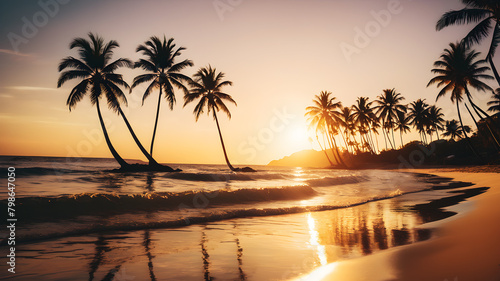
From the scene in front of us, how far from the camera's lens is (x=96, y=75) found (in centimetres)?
2900

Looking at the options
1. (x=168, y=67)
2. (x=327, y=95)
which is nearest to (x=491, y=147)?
(x=327, y=95)

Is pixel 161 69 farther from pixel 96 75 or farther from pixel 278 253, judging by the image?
pixel 278 253

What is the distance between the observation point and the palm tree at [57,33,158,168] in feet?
91.4

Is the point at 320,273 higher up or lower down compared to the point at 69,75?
lower down

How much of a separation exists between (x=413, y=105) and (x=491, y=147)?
67.3 ft

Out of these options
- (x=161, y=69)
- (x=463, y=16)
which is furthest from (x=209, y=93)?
(x=463, y=16)

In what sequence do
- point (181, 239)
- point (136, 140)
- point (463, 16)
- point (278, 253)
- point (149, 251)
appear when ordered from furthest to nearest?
point (136, 140), point (463, 16), point (181, 239), point (149, 251), point (278, 253)

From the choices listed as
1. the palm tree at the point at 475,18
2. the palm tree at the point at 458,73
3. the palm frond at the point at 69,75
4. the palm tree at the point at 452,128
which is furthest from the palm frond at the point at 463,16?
the palm tree at the point at 452,128

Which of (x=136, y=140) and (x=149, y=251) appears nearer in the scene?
(x=149, y=251)

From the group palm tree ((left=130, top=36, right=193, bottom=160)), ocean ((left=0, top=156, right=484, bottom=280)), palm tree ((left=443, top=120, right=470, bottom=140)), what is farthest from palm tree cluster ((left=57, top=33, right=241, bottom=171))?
palm tree ((left=443, top=120, right=470, bottom=140))

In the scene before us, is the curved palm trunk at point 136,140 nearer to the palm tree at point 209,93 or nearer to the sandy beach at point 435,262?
the palm tree at point 209,93

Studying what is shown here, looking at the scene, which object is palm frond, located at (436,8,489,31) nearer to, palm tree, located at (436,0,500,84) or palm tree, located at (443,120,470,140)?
palm tree, located at (436,0,500,84)

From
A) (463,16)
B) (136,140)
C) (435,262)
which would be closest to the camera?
(435,262)

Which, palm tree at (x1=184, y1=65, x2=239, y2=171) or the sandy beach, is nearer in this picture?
the sandy beach
